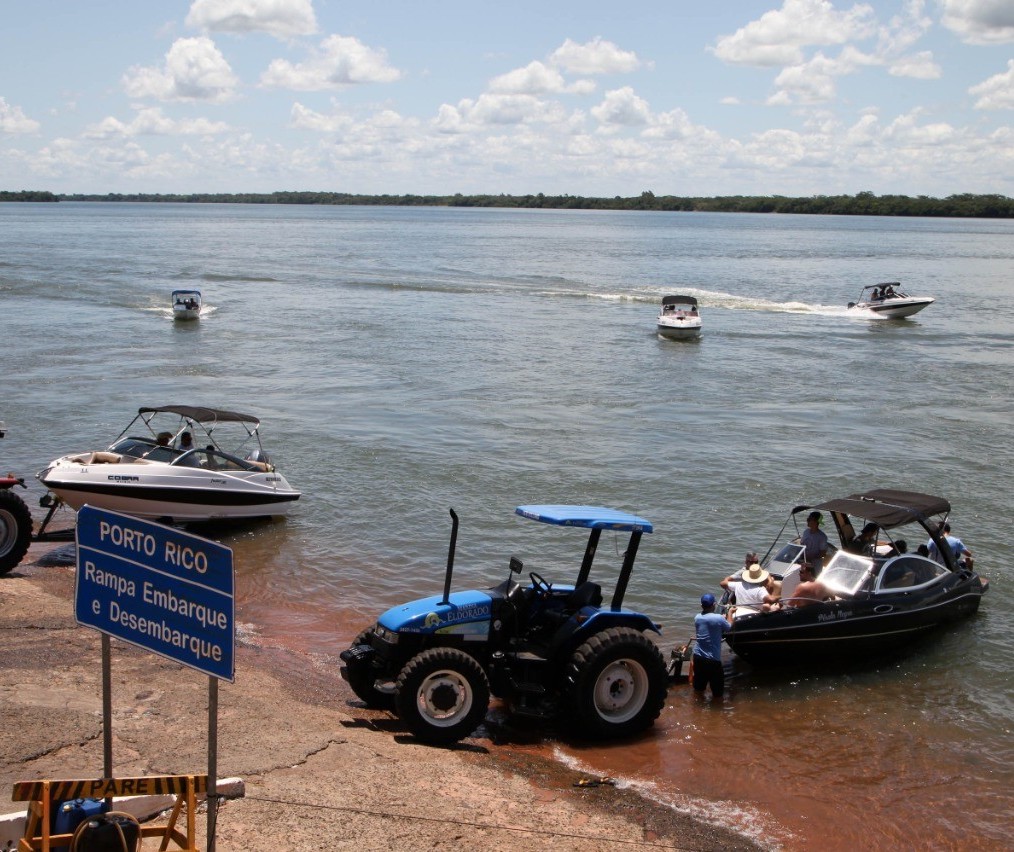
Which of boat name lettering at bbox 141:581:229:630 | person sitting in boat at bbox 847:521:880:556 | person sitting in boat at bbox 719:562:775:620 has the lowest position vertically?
person sitting in boat at bbox 719:562:775:620

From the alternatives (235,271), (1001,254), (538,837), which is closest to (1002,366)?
(538,837)

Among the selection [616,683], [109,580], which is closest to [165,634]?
[109,580]

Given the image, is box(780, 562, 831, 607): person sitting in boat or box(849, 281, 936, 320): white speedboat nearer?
box(780, 562, 831, 607): person sitting in boat

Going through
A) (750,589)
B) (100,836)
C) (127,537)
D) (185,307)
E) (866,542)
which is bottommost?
(750,589)

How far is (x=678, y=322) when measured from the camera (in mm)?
45000

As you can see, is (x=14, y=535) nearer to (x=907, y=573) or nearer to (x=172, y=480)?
(x=172, y=480)

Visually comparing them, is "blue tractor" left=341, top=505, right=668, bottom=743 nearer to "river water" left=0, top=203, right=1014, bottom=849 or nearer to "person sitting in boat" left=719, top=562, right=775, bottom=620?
"river water" left=0, top=203, right=1014, bottom=849

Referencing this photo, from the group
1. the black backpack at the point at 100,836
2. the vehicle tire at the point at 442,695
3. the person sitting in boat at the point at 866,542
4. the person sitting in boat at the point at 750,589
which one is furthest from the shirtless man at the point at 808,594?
the black backpack at the point at 100,836

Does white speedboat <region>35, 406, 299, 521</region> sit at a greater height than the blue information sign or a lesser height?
lesser

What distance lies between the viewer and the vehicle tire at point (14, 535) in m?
14.2

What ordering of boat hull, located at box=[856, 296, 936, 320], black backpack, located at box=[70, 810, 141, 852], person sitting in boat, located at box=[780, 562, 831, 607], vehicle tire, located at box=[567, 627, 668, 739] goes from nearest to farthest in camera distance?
black backpack, located at box=[70, 810, 141, 852]
vehicle tire, located at box=[567, 627, 668, 739]
person sitting in boat, located at box=[780, 562, 831, 607]
boat hull, located at box=[856, 296, 936, 320]

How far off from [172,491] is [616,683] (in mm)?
9512

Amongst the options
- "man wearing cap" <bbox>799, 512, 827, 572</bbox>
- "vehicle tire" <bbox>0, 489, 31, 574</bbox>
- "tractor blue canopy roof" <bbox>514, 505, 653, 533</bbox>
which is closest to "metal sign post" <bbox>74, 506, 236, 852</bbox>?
"tractor blue canopy roof" <bbox>514, 505, 653, 533</bbox>

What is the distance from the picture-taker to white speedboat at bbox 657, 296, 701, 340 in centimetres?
4484
